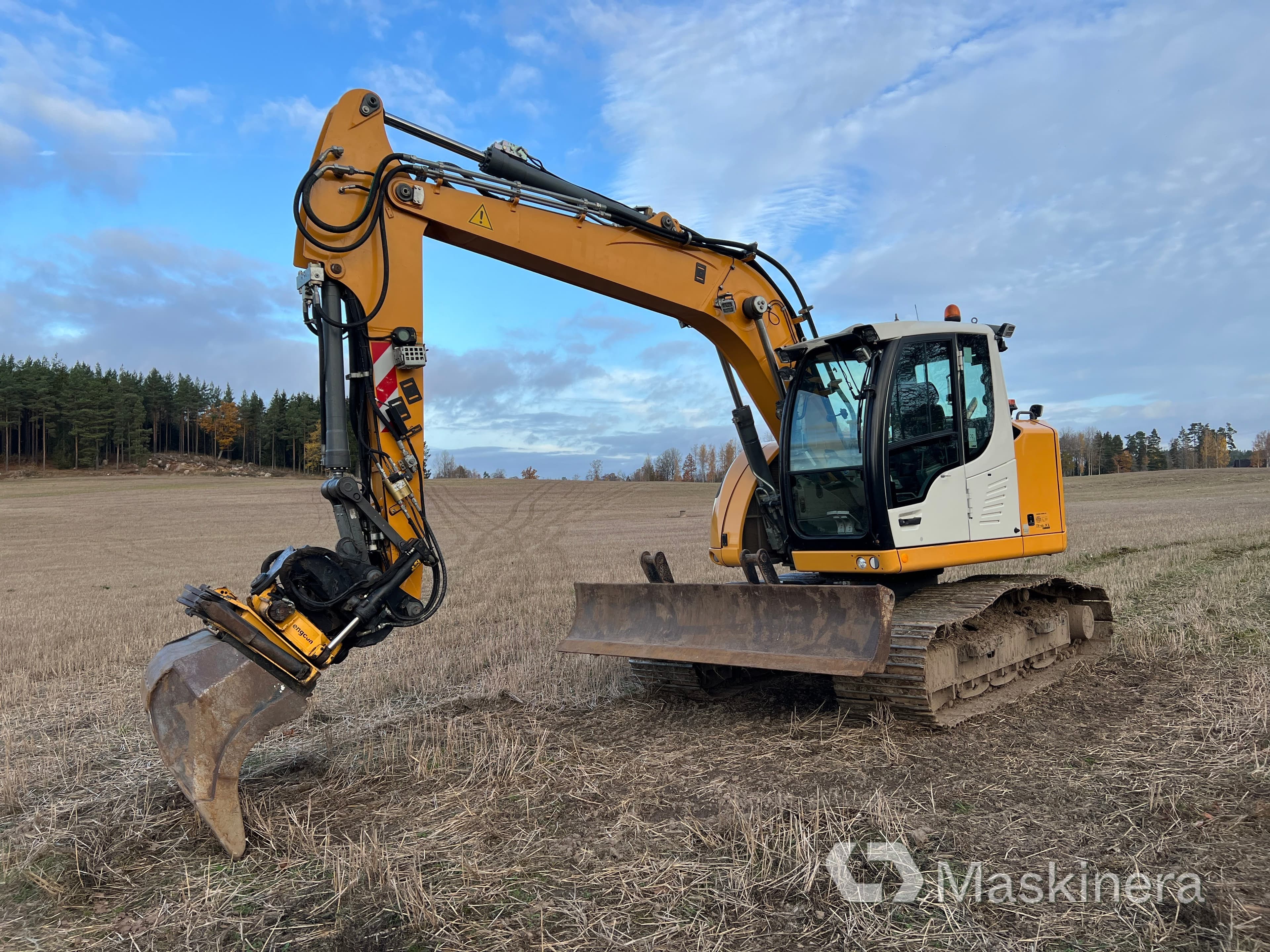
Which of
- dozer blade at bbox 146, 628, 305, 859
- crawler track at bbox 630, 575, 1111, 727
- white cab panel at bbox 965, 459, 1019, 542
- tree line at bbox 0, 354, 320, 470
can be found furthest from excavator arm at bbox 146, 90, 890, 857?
tree line at bbox 0, 354, 320, 470

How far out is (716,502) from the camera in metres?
7.61

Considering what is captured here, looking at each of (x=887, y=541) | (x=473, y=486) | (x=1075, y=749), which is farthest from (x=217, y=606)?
(x=473, y=486)

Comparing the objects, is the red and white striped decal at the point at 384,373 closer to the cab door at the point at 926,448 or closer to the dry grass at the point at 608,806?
the dry grass at the point at 608,806

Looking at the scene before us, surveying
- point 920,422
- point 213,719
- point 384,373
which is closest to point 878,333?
point 920,422

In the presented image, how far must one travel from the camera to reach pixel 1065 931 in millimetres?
3281

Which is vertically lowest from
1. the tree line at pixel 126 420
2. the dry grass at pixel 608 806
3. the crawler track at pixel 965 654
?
the dry grass at pixel 608 806

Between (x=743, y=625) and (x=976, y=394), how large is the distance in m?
2.66

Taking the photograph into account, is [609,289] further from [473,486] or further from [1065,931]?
[473,486]

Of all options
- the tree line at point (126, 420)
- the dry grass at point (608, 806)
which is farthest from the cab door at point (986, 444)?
the tree line at point (126, 420)

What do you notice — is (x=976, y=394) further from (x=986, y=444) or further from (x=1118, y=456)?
(x=1118, y=456)

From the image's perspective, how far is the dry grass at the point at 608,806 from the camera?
11.3 feet

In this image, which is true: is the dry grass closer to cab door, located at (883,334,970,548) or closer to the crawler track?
the crawler track

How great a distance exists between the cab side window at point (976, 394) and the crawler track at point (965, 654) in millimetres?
1122

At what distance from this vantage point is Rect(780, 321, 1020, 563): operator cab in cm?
629
